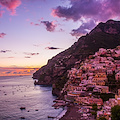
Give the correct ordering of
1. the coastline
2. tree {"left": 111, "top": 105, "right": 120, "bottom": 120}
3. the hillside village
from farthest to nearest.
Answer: the hillside village < the coastline < tree {"left": 111, "top": 105, "right": 120, "bottom": 120}

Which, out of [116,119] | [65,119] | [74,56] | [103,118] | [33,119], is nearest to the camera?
[116,119]

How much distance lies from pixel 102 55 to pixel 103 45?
59.4 meters

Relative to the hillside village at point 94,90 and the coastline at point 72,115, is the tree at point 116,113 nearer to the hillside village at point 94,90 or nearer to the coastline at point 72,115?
the hillside village at point 94,90

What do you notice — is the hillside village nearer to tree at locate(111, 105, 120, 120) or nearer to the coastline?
the coastline

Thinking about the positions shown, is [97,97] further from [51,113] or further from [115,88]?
[51,113]

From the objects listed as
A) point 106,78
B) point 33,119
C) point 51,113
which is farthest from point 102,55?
point 33,119

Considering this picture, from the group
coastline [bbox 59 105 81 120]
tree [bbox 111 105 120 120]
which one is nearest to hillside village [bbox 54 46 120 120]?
coastline [bbox 59 105 81 120]

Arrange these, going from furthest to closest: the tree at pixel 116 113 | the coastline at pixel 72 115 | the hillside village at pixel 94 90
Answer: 1. the hillside village at pixel 94 90
2. the coastline at pixel 72 115
3. the tree at pixel 116 113

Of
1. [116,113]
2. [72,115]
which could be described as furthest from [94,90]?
[116,113]

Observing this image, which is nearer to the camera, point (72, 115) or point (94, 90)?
point (72, 115)

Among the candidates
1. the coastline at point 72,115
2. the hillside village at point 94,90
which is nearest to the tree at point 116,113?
the hillside village at point 94,90

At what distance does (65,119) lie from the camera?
53312mm

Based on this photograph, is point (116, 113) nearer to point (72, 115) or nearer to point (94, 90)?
point (72, 115)

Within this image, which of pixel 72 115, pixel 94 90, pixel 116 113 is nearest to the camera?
pixel 116 113
